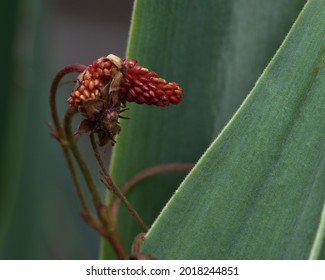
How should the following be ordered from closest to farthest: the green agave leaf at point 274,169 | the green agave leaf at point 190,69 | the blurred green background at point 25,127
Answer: the green agave leaf at point 274,169 < the green agave leaf at point 190,69 < the blurred green background at point 25,127

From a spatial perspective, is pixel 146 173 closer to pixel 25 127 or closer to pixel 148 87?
pixel 148 87

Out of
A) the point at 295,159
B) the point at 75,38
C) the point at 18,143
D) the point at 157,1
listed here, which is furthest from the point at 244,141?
the point at 75,38

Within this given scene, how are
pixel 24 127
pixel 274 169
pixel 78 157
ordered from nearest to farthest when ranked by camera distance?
pixel 274 169
pixel 78 157
pixel 24 127

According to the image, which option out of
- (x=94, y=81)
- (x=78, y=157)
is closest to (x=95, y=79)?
(x=94, y=81)

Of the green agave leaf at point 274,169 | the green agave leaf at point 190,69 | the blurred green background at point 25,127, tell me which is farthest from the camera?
the blurred green background at point 25,127

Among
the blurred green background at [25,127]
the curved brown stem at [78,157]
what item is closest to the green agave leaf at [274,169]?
the curved brown stem at [78,157]

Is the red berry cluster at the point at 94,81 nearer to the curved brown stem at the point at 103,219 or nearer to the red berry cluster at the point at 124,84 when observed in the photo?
the red berry cluster at the point at 124,84

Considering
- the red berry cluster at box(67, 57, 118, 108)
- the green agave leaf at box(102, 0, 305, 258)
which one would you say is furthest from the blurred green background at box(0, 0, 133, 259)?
the red berry cluster at box(67, 57, 118, 108)
